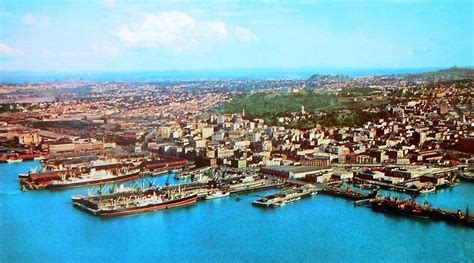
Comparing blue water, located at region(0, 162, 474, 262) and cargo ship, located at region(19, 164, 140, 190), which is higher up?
cargo ship, located at region(19, 164, 140, 190)

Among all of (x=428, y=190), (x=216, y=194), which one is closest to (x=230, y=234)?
(x=216, y=194)

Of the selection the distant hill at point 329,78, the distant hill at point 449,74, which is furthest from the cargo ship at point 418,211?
the distant hill at point 329,78

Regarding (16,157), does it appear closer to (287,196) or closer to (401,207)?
(287,196)

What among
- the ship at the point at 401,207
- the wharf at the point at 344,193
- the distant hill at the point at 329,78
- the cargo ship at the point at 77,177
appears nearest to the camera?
the ship at the point at 401,207

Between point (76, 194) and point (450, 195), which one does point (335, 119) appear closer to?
point (450, 195)

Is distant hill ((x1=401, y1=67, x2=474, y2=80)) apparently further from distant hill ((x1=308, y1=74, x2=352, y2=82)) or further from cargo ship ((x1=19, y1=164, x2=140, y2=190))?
cargo ship ((x1=19, y1=164, x2=140, y2=190))

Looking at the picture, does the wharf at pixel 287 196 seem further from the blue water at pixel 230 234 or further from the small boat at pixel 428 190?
the small boat at pixel 428 190

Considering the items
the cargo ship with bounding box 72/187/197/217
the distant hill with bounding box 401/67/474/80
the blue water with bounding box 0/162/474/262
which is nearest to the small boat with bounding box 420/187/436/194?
the blue water with bounding box 0/162/474/262

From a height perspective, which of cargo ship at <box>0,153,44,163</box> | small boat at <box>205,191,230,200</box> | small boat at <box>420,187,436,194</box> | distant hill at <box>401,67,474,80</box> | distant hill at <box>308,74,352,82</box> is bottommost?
small boat at <box>205,191,230,200</box>
